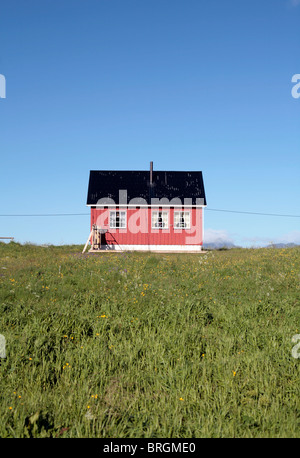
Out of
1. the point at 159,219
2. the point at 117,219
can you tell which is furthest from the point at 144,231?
the point at 117,219

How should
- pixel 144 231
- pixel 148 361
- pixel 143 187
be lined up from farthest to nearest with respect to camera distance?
pixel 143 187, pixel 144 231, pixel 148 361

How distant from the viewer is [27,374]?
5.59 metres

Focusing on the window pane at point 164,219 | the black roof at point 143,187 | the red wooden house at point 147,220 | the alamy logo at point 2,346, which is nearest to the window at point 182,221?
the red wooden house at point 147,220

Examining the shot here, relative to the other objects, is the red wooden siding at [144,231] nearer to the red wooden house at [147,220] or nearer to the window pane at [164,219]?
the red wooden house at [147,220]

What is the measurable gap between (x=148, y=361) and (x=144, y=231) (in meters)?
22.3

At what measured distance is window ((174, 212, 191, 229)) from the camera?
28203 millimetres

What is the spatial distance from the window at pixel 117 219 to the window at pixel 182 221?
409 centimetres

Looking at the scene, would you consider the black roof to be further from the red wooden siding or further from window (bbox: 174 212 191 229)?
window (bbox: 174 212 191 229)

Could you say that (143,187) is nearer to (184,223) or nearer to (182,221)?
(182,221)

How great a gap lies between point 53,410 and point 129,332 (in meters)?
2.63

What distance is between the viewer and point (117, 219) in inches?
1112

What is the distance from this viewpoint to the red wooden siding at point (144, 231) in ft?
92.0

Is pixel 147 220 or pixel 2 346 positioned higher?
pixel 147 220
